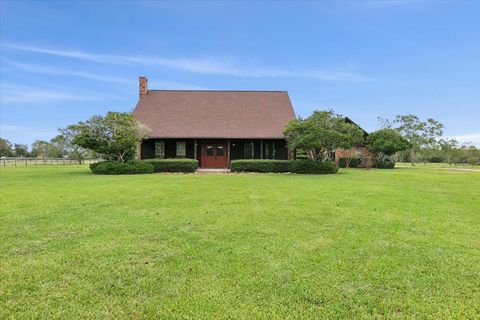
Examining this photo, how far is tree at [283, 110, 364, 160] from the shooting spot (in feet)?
66.6

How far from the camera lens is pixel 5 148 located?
77250 millimetres

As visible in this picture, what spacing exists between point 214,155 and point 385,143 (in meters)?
14.7

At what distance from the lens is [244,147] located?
26.3m

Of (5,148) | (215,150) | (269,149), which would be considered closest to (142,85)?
(215,150)

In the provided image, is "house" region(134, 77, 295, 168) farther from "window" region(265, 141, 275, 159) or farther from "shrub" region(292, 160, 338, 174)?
"shrub" region(292, 160, 338, 174)

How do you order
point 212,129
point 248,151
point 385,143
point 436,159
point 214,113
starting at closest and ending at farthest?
1. point 212,129
2. point 248,151
3. point 214,113
4. point 385,143
5. point 436,159

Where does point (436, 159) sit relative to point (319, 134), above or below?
below

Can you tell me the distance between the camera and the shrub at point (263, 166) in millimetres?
21734

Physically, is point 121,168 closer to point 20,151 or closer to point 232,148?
point 232,148

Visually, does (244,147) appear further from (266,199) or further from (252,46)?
(266,199)

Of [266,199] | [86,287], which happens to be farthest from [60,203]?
[86,287]

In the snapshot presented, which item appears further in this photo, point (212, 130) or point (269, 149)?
point (269, 149)

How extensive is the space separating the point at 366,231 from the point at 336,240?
2.86 feet

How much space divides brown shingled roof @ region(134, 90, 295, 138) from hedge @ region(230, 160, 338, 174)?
354 centimetres
